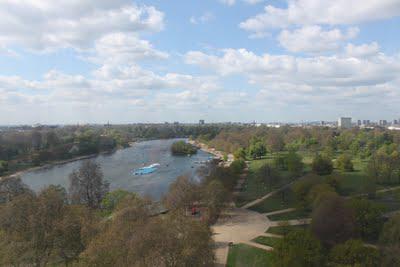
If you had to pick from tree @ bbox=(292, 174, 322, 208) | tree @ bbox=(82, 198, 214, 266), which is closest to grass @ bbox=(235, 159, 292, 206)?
tree @ bbox=(292, 174, 322, 208)

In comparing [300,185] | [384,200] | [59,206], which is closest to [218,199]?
[300,185]

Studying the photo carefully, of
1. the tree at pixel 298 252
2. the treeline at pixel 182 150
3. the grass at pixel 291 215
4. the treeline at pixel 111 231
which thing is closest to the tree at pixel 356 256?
the tree at pixel 298 252

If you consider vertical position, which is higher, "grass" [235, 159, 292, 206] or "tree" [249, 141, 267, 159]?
"tree" [249, 141, 267, 159]

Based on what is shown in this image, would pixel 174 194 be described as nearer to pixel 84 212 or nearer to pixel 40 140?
pixel 84 212

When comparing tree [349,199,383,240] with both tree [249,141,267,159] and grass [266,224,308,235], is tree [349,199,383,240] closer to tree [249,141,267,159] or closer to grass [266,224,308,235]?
grass [266,224,308,235]

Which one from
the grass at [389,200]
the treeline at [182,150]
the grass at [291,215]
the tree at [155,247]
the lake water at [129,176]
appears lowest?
the lake water at [129,176]

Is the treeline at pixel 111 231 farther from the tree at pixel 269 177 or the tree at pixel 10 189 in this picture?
the tree at pixel 269 177
